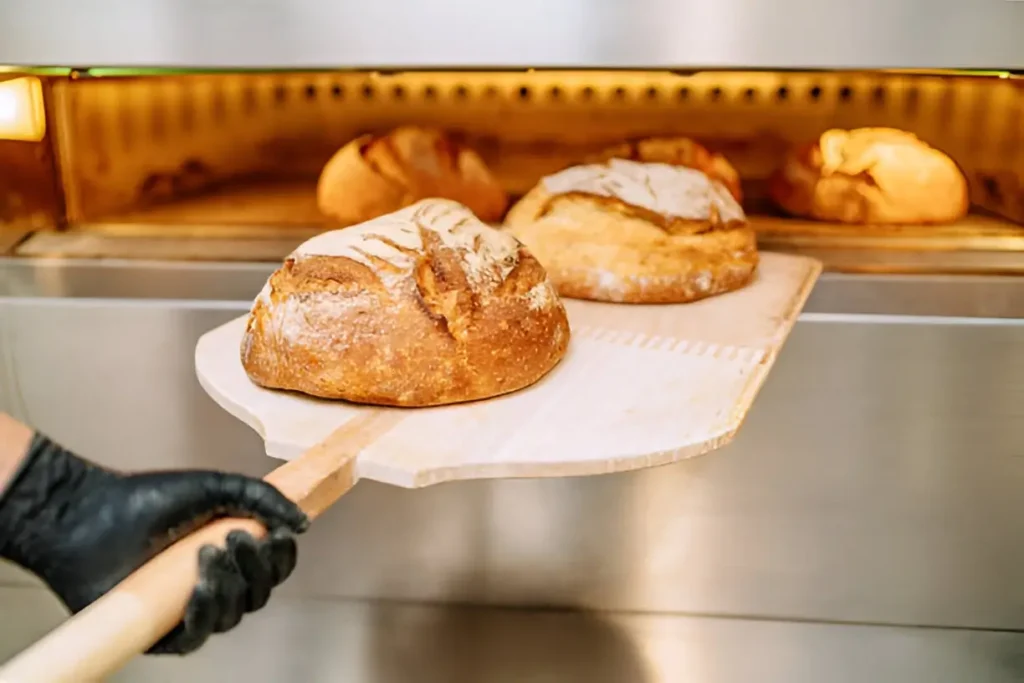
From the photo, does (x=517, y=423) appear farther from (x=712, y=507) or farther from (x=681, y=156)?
(x=681, y=156)

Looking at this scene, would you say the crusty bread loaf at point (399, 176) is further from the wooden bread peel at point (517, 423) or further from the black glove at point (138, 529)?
the black glove at point (138, 529)

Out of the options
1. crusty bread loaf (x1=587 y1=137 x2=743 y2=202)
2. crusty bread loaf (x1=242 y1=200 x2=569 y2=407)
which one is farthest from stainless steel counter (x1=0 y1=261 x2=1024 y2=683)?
crusty bread loaf (x1=242 y1=200 x2=569 y2=407)

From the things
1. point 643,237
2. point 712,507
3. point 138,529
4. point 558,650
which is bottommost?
point 558,650

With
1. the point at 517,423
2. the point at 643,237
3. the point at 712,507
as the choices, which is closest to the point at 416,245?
the point at 517,423

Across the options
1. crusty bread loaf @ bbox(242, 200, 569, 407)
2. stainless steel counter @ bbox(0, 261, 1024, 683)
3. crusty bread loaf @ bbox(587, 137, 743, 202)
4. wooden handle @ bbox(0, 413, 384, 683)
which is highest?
crusty bread loaf @ bbox(587, 137, 743, 202)

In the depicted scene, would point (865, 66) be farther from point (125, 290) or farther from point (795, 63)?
point (125, 290)

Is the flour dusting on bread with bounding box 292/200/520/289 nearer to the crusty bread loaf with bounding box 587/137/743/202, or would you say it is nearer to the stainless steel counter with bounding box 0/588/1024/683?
the crusty bread loaf with bounding box 587/137/743/202

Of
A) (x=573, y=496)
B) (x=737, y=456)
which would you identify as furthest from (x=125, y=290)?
(x=737, y=456)

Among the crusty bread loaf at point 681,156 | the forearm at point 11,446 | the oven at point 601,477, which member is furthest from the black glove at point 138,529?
the crusty bread loaf at point 681,156
